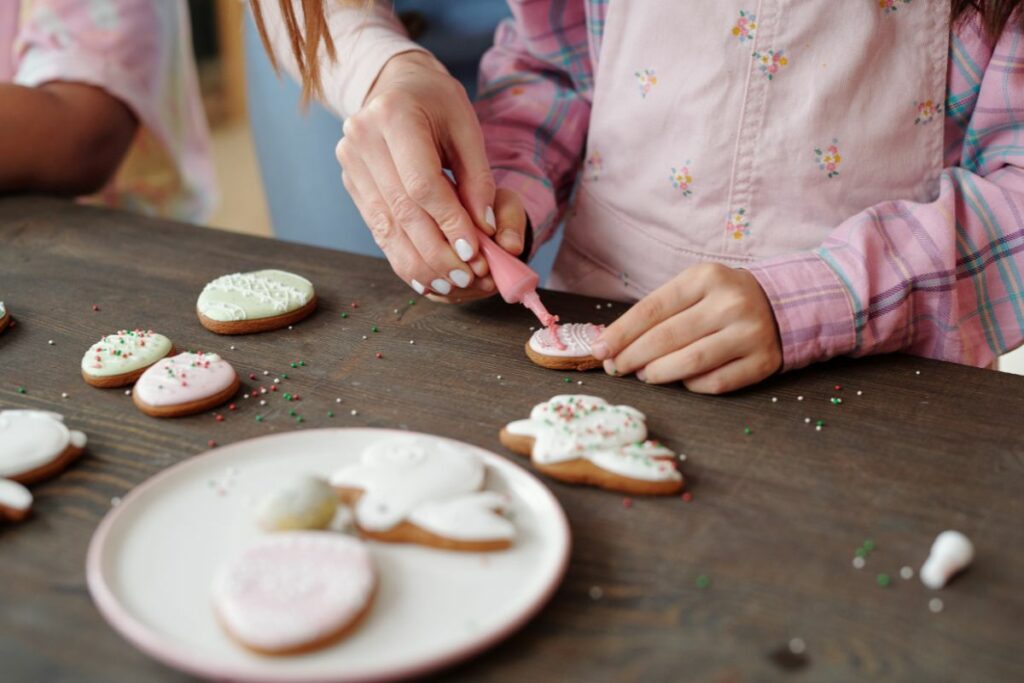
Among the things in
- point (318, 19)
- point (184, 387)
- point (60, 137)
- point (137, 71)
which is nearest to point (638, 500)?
point (184, 387)

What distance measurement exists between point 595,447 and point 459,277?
0.93 feet

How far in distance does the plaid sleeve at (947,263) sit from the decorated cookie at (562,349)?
171 mm

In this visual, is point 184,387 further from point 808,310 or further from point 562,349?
point 808,310

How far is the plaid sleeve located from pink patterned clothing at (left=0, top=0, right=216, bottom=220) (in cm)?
108

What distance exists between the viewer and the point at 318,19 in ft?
3.21

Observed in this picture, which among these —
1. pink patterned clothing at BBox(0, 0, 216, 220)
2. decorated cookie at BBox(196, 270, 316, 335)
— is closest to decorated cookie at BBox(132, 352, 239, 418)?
decorated cookie at BBox(196, 270, 316, 335)

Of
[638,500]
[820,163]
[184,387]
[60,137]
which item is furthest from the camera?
[60,137]

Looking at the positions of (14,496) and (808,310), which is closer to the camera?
(14,496)

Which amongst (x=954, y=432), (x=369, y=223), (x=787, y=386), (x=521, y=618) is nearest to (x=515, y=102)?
Answer: (x=369, y=223)

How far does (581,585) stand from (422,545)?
106 millimetres

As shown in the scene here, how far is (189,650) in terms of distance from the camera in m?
0.52

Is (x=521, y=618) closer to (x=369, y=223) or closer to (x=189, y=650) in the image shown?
(x=189, y=650)

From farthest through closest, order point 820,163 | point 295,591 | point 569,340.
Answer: point 820,163 < point 569,340 < point 295,591

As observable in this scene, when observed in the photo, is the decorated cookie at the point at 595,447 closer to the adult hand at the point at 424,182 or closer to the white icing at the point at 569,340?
the white icing at the point at 569,340
